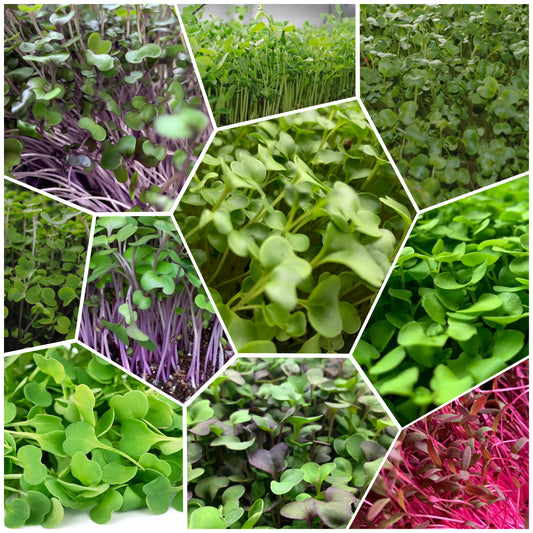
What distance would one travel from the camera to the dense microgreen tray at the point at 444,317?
30.8 inches

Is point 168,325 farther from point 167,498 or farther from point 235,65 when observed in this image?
→ point 235,65

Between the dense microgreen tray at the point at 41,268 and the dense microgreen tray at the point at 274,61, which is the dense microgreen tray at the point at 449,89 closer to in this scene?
the dense microgreen tray at the point at 274,61

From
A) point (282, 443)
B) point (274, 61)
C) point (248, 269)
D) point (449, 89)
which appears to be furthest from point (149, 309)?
point (449, 89)

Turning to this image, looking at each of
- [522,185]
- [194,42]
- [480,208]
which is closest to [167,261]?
[194,42]

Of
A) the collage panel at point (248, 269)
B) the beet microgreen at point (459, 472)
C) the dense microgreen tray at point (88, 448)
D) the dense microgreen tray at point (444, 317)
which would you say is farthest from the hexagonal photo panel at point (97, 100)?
the beet microgreen at point (459, 472)

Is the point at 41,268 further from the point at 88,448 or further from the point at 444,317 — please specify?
the point at 444,317

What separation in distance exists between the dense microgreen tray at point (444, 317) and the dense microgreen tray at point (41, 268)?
0.42 m

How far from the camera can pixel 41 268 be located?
2.90 ft

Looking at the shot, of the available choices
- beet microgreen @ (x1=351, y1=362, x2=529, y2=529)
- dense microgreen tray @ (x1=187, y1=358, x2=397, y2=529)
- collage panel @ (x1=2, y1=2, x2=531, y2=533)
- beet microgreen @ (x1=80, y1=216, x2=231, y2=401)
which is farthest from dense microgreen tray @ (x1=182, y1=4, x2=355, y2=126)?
beet microgreen @ (x1=351, y1=362, x2=529, y2=529)

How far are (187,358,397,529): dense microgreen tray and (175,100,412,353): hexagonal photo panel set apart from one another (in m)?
0.05

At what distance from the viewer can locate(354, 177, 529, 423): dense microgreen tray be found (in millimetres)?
783

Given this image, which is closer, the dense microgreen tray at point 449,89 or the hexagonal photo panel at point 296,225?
the hexagonal photo panel at point 296,225

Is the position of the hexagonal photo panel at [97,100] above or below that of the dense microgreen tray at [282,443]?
above

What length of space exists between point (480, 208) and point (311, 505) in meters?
0.52
